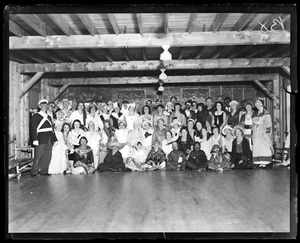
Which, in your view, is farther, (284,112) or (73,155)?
(284,112)

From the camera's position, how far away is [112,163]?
31.4 feet

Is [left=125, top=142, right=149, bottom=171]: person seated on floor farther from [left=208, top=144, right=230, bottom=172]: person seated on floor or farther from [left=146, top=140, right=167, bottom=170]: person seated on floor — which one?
[left=208, top=144, right=230, bottom=172]: person seated on floor

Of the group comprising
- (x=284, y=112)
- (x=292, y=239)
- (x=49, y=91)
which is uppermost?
(x=49, y=91)

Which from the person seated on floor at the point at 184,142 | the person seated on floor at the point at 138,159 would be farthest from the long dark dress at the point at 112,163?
the person seated on floor at the point at 184,142

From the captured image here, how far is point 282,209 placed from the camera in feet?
17.4

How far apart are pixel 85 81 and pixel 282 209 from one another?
32.3ft

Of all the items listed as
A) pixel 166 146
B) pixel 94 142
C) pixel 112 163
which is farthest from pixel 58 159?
pixel 166 146

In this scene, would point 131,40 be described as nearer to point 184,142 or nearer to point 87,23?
point 87,23

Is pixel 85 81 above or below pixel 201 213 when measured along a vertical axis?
above

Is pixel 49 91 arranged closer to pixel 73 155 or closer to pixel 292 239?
pixel 73 155

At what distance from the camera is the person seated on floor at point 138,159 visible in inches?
376

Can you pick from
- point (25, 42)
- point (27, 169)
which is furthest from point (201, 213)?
point (27, 169)

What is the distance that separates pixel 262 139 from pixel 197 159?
6.66ft

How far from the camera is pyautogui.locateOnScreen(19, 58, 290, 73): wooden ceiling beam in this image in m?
10.4
